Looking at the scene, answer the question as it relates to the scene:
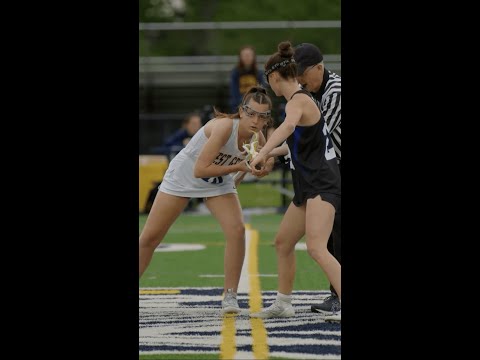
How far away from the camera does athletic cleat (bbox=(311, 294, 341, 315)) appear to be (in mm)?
7984

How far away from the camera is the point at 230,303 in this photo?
8.02 metres

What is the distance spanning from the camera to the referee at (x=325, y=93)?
26.5 feet

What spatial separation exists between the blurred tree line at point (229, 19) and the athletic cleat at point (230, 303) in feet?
52.8

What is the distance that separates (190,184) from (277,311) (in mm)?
1259

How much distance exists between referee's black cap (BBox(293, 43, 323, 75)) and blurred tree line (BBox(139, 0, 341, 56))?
1560 cm

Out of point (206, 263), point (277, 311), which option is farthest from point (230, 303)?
point (206, 263)

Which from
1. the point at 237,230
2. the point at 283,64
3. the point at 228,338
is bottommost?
the point at 228,338

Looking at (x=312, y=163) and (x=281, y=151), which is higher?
(x=281, y=151)

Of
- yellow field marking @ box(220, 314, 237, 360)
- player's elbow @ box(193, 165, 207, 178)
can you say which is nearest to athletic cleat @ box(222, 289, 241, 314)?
yellow field marking @ box(220, 314, 237, 360)

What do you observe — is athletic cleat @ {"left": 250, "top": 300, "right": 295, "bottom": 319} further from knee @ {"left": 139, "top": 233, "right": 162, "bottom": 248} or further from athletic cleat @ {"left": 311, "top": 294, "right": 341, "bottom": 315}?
knee @ {"left": 139, "top": 233, "right": 162, "bottom": 248}

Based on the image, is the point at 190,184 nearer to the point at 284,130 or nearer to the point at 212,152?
the point at 212,152
